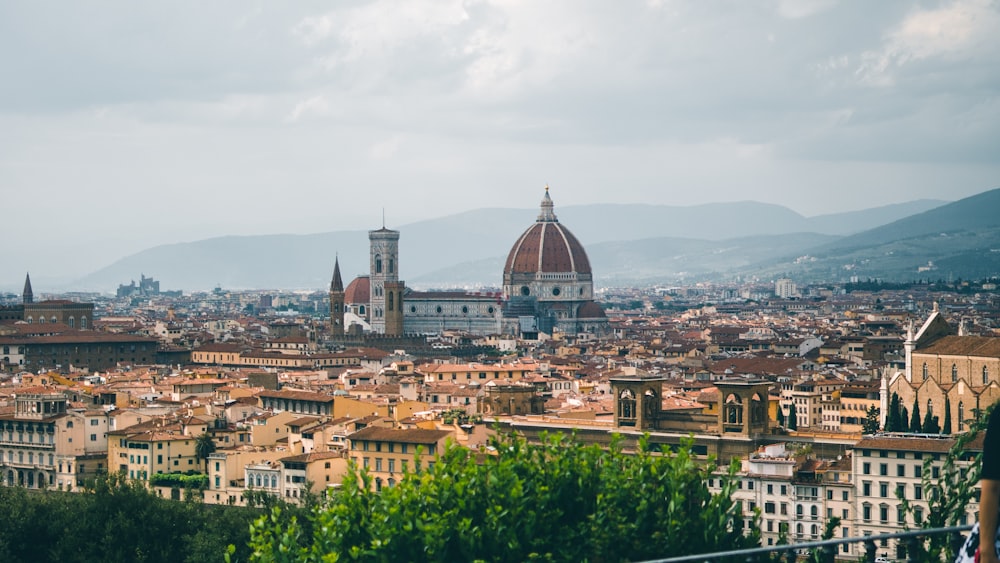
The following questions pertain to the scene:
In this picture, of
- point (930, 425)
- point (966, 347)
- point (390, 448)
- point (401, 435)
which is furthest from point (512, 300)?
point (390, 448)

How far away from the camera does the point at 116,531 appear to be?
35000mm

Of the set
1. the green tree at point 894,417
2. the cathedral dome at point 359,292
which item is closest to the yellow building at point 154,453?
the green tree at point 894,417

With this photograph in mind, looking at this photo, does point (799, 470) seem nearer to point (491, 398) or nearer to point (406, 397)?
point (491, 398)

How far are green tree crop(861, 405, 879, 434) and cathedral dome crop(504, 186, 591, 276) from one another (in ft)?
287

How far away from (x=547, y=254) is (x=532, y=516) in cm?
13110

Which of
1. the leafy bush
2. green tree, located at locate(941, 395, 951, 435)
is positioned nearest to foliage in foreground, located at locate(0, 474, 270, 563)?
the leafy bush

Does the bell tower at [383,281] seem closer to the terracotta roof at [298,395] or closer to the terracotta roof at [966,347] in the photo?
the terracotta roof at [298,395]

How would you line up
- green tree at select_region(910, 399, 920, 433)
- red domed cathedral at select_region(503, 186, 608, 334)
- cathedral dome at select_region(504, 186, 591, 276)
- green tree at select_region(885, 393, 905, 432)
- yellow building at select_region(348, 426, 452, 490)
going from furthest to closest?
cathedral dome at select_region(504, 186, 591, 276), red domed cathedral at select_region(503, 186, 608, 334), green tree at select_region(910, 399, 920, 433), green tree at select_region(885, 393, 905, 432), yellow building at select_region(348, 426, 452, 490)

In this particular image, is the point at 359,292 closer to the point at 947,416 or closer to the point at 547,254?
the point at 547,254

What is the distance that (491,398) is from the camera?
52969mm

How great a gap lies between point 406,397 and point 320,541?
44960mm

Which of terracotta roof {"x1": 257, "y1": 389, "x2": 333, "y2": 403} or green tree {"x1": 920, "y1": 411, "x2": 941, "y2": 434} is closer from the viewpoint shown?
green tree {"x1": 920, "y1": 411, "x2": 941, "y2": 434}

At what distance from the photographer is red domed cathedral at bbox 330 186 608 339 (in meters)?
145

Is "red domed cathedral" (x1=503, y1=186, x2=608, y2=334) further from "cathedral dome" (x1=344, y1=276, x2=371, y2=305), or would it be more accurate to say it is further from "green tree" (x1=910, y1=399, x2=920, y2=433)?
"green tree" (x1=910, y1=399, x2=920, y2=433)
